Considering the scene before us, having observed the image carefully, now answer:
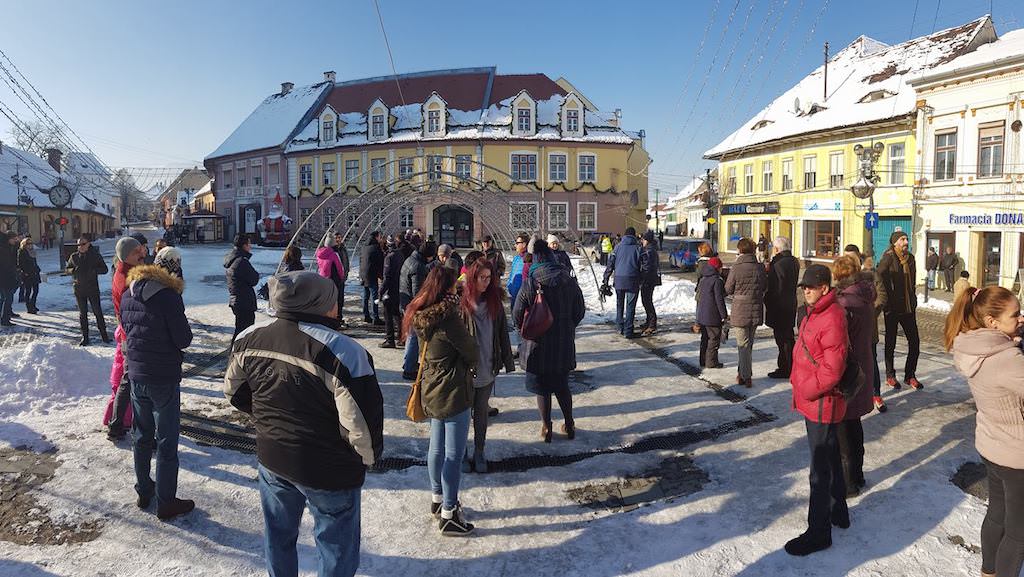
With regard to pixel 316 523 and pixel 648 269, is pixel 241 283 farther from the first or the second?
pixel 648 269

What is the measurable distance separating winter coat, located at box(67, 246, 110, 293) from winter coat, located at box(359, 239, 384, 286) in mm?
4035

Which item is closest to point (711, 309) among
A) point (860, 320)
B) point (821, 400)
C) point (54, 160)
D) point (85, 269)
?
point (860, 320)

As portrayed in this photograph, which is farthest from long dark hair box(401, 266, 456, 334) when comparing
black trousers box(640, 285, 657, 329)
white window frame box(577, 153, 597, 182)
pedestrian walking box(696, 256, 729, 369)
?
white window frame box(577, 153, 597, 182)

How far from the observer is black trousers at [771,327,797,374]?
311 inches

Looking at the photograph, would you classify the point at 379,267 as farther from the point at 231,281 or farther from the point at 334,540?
the point at 334,540

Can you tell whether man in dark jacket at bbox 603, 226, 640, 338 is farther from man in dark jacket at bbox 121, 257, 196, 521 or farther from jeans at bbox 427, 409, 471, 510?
man in dark jacket at bbox 121, 257, 196, 521

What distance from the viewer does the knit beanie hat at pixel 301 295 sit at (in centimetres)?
278

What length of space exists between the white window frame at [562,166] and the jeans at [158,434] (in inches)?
1392

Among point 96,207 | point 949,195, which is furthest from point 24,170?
point 949,195

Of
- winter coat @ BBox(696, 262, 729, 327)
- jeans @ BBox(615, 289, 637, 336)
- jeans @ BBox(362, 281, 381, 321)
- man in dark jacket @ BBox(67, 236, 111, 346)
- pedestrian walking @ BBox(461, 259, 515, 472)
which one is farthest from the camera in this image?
jeans @ BBox(362, 281, 381, 321)

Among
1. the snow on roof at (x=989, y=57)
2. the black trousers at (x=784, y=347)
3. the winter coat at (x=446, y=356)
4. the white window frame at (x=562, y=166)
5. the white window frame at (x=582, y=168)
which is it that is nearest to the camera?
the winter coat at (x=446, y=356)

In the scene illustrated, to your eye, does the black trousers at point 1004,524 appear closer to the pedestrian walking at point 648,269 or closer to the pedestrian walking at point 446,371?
the pedestrian walking at point 446,371

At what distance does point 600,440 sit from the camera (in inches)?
233

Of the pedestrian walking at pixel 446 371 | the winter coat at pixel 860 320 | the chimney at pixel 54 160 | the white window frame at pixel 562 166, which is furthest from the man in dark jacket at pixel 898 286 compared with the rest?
the chimney at pixel 54 160
